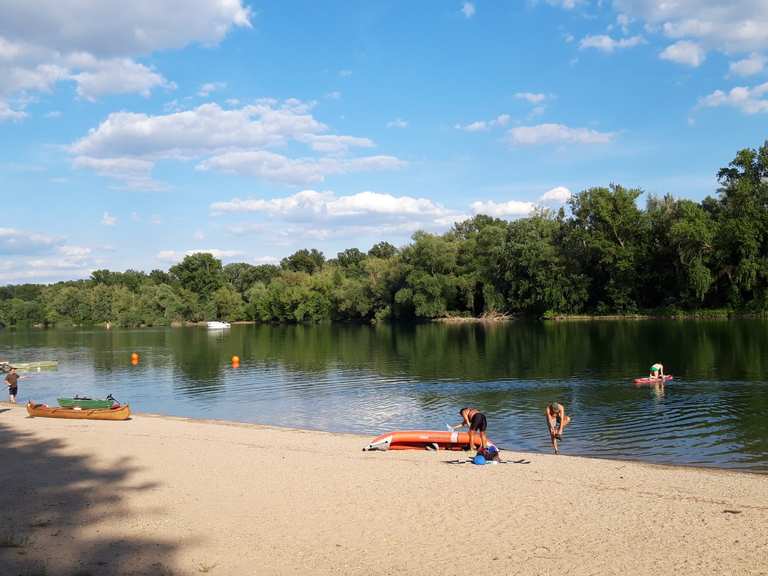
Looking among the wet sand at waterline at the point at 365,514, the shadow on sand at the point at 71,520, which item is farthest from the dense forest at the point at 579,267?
the shadow on sand at the point at 71,520

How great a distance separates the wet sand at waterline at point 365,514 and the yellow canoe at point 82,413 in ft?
24.3

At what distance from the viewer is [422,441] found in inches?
757

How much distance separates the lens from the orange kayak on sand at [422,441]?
19.0 metres

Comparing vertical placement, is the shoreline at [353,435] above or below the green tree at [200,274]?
below

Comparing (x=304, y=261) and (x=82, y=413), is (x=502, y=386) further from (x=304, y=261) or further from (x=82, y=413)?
(x=304, y=261)

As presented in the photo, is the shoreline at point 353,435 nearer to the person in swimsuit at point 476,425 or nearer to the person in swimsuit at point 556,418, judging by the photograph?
the person in swimsuit at point 476,425

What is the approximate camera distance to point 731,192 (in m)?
77.2

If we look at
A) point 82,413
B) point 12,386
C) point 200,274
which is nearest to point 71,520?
point 82,413

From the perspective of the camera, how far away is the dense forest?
76188 mm

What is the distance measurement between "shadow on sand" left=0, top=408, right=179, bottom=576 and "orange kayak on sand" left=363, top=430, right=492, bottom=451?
7.25 m

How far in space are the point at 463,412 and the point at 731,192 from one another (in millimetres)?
73013

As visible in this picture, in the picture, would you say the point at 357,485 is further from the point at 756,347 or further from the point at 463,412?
the point at 756,347

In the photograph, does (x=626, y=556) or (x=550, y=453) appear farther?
(x=550, y=453)

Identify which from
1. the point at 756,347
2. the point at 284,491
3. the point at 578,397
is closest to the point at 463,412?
the point at 284,491
